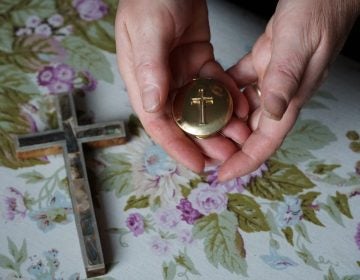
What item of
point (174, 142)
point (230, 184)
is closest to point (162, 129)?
point (174, 142)

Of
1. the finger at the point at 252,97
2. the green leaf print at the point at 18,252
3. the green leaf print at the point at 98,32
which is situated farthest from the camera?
the green leaf print at the point at 98,32

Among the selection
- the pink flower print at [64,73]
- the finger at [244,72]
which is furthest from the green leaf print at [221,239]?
the pink flower print at [64,73]

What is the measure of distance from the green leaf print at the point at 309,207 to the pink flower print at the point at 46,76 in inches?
17.1

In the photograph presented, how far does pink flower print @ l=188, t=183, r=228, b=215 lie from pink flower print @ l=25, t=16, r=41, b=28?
16.4 inches

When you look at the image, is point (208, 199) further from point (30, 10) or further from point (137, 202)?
point (30, 10)

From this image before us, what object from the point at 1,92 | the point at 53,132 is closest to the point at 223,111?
the point at 53,132

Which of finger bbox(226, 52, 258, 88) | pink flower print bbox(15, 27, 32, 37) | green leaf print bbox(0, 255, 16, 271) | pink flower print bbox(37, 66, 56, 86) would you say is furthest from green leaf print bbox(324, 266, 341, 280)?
pink flower print bbox(15, 27, 32, 37)

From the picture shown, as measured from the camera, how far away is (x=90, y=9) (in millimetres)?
973

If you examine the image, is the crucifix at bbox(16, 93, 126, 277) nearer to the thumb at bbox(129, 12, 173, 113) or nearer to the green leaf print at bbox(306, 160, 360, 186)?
the thumb at bbox(129, 12, 173, 113)

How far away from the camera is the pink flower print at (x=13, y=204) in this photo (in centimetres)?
76

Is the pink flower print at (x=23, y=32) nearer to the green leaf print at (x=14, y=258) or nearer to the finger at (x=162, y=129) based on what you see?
the finger at (x=162, y=129)

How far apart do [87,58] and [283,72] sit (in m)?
0.39

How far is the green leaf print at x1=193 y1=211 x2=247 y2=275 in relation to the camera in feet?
2.39

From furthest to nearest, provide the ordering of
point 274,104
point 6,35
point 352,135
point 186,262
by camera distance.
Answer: point 6,35
point 352,135
point 186,262
point 274,104
